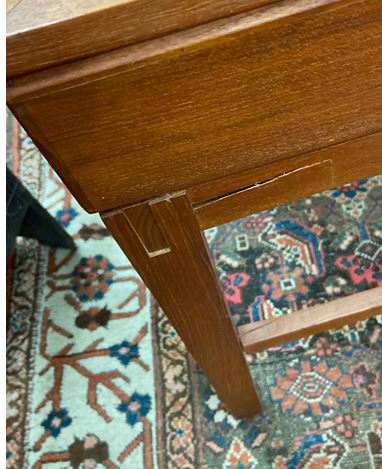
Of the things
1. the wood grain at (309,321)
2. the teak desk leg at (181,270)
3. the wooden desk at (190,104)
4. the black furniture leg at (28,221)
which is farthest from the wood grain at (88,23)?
the black furniture leg at (28,221)

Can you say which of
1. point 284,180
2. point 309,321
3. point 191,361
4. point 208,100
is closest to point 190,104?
point 208,100

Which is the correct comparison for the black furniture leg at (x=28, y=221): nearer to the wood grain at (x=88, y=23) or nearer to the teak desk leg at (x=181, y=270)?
the teak desk leg at (x=181, y=270)

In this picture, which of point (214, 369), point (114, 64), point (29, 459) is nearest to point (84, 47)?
point (114, 64)

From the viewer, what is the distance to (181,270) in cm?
52

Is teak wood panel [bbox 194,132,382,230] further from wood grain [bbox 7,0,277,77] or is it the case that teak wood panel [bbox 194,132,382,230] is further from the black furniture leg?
the black furniture leg

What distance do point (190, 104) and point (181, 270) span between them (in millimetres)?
205

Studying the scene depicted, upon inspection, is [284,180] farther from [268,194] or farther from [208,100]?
[208,100]

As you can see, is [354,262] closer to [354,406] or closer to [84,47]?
[354,406]

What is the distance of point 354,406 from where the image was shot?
3.31 ft

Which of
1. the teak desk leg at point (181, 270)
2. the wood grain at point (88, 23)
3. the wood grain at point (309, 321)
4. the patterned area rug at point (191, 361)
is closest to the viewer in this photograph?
the wood grain at point (88, 23)

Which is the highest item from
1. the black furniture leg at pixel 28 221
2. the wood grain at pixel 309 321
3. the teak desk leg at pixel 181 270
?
the black furniture leg at pixel 28 221

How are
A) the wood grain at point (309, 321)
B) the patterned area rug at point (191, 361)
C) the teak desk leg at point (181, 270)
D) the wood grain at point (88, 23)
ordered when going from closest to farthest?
the wood grain at point (88, 23)
the teak desk leg at point (181, 270)
the wood grain at point (309, 321)
the patterned area rug at point (191, 361)

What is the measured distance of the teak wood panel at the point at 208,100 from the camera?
31cm

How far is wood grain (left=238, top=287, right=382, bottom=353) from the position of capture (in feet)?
2.71
